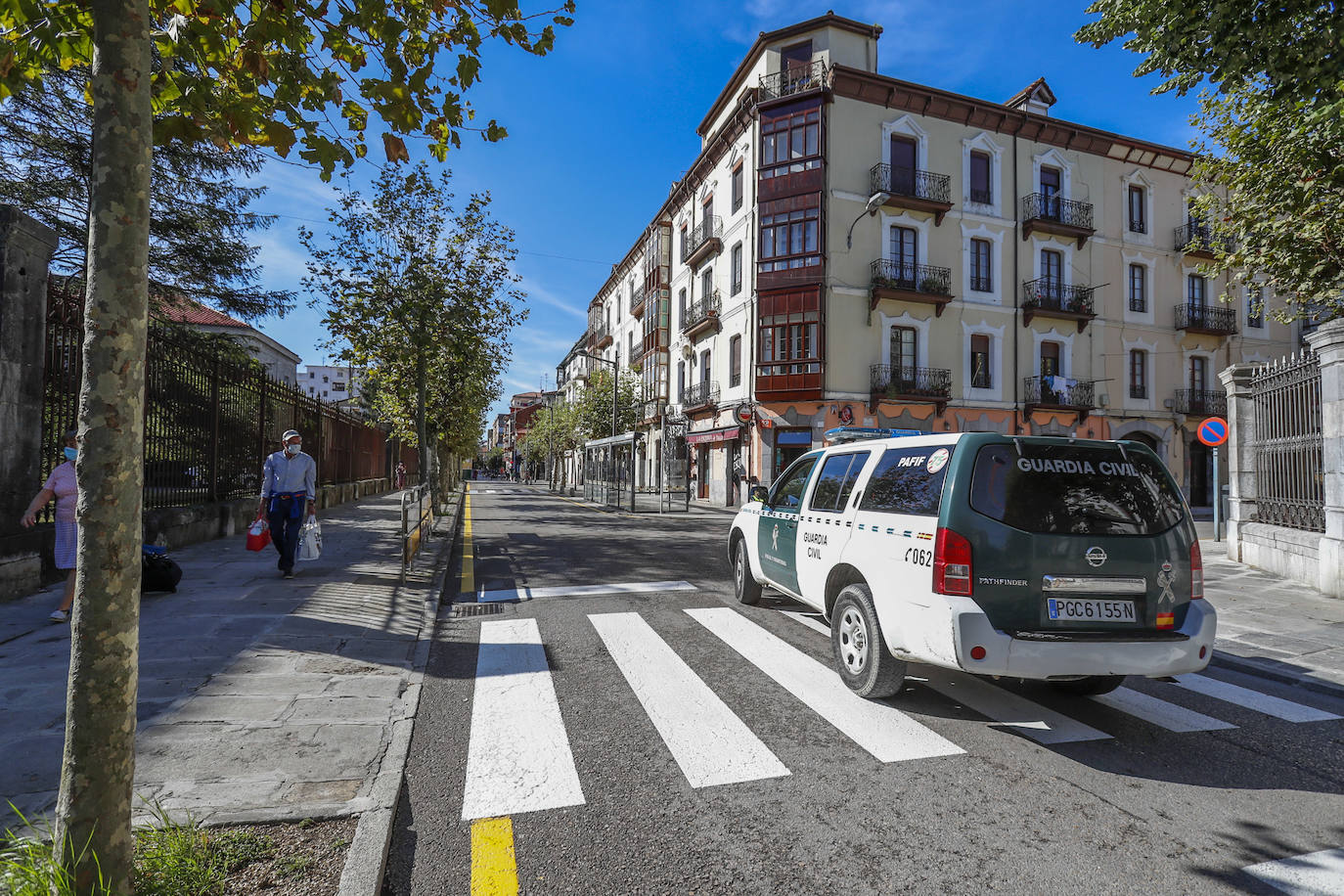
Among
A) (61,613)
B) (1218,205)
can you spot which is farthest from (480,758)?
(1218,205)

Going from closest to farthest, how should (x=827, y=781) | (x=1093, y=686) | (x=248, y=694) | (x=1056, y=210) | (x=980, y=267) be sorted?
1. (x=827, y=781)
2. (x=248, y=694)
3. (x=1093, y=686)
4. (x=980, y=267)
5. (x=1056, y=210)

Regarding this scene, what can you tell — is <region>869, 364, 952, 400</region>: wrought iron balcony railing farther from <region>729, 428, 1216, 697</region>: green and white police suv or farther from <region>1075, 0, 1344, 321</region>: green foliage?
<region>729, 428, 1216, 697</region>: green and white police suv

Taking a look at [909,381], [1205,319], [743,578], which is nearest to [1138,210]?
[1205,319]

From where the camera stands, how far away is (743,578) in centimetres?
766

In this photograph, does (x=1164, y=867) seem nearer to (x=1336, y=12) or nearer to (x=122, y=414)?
(x=122, y=414)

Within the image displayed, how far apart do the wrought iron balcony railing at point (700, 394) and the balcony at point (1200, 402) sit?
2035 centimetres

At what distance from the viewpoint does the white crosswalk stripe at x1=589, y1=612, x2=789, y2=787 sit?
3.47 metres

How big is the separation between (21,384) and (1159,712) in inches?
397

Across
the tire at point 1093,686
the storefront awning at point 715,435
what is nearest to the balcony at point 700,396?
the storefront awning at point 715,435

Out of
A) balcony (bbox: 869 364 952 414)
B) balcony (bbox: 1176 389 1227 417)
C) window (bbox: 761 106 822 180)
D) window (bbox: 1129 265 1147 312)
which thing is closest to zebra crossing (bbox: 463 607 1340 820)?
balcony (bbox: 869 364 952 414)

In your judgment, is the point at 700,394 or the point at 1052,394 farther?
the point at 700,394

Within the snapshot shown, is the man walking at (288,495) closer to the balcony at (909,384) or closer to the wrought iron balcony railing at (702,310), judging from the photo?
the balcony at (909,384)

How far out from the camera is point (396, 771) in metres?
3.30

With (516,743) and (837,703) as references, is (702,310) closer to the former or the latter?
(837,703)
